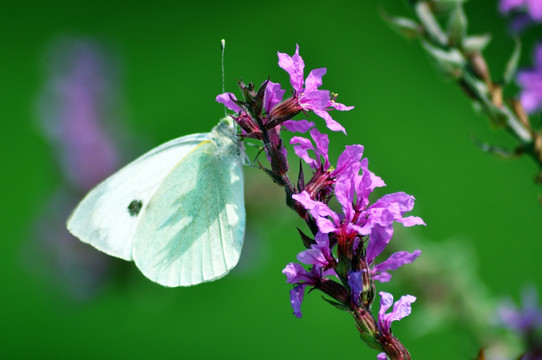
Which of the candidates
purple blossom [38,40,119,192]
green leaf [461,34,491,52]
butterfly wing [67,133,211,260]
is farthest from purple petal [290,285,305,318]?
purple blossom [38,40,119,192]

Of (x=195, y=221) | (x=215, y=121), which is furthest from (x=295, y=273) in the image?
(x=215, y=121)

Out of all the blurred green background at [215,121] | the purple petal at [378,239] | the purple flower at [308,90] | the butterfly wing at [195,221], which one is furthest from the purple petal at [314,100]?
the blurred green background at [215,121]

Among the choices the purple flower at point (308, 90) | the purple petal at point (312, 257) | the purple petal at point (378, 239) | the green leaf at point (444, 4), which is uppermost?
the green leaf at point (444, 4)

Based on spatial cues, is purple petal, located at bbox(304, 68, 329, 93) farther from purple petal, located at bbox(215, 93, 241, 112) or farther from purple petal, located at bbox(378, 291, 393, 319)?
purple petal, located at bbox(378, 291, 393, 319)

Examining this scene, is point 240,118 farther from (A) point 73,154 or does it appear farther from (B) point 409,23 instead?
(A) point 73,154

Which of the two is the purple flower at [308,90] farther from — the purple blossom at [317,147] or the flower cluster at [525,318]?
the flower cluster at [525,318]

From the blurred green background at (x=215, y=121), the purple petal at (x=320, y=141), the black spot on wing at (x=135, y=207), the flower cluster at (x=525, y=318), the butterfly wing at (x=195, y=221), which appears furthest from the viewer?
the blurred green background at (x=215, y=121)
